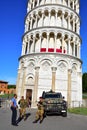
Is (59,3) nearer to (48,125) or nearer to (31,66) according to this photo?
(31,66)

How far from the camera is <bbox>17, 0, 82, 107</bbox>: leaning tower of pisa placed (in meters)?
33.1

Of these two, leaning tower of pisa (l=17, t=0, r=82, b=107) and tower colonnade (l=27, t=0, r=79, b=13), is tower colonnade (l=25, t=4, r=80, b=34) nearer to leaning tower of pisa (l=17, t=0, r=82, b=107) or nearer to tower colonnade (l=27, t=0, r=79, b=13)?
leaning tower of pisa (l=17, t=0, r=82, b=107)

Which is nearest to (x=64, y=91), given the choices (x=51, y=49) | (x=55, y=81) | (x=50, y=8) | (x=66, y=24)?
(x=55, y=81)

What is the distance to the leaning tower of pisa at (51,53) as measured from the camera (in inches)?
1303

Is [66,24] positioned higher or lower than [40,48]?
higher

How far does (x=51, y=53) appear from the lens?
33.8m

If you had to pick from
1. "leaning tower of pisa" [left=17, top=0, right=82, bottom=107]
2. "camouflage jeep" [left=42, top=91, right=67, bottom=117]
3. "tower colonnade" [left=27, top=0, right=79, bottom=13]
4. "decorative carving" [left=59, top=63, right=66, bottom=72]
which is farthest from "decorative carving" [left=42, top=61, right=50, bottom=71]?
"camouflage jeep" [left=42, top=91, right=67, bottom=117]

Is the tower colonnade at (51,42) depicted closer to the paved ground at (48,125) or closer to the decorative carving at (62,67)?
the decorative carving at (62,67)

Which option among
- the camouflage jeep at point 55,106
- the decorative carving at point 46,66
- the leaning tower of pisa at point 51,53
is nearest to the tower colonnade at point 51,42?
the leaning tower of pisa at point 51,53

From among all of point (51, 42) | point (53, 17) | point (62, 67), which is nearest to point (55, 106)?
point (62, 67)

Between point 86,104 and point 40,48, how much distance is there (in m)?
15.4

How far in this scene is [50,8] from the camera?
37.2m

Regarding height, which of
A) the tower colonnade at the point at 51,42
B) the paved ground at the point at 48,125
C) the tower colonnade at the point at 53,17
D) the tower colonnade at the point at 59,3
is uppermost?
the tower colonnade at the point at 59,3

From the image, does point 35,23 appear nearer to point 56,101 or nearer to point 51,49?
point 51,49
